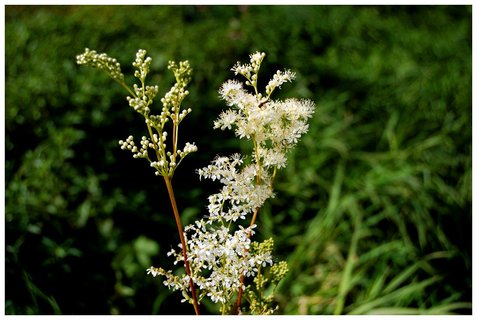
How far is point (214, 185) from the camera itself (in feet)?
8.93

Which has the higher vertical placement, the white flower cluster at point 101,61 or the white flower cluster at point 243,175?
the white flower cluster at point 101,61

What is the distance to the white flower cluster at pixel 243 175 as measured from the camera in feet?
2.72

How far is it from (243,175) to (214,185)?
6.16 feet

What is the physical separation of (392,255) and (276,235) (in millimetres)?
580

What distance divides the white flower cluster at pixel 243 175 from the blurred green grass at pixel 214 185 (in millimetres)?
941

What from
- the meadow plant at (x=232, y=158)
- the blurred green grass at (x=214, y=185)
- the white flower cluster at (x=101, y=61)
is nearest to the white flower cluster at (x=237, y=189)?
the meadow plant at (x=232, y=158)

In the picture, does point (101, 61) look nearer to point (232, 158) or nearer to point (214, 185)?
point (232, 158)

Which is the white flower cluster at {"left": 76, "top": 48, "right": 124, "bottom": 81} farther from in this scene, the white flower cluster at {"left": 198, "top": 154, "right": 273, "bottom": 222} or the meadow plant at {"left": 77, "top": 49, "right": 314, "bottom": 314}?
the white flower cluster at {"left": 198, "top": 154, "right": 273, "bottom": 222}

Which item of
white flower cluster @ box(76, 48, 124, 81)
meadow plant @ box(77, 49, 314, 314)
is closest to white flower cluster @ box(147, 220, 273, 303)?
meadow plant @ box(77, 49, 314, 314)

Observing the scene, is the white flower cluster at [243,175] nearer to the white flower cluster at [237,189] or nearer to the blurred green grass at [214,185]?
the white flower cluster at [237,189]

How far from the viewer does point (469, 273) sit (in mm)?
2518

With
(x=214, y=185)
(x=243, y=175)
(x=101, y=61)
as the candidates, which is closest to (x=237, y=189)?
(x=243, y=175)

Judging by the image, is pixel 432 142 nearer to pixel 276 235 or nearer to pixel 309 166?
→ pixel 309 166
